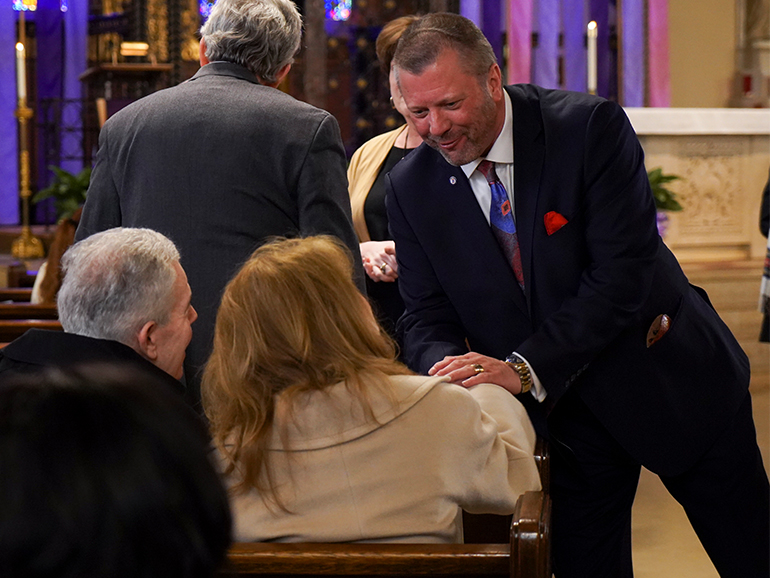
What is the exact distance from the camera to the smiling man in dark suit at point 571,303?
2029 millimetres

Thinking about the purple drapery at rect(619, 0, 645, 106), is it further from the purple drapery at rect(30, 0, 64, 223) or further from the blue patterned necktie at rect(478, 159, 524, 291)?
the blue patterned necktie at rect(478, 159, 524, 291)

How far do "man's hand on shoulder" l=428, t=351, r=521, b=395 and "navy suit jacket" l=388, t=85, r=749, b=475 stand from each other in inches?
2.6

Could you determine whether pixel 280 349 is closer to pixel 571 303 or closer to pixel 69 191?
pixel 571 303

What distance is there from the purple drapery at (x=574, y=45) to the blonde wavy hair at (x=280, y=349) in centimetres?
992

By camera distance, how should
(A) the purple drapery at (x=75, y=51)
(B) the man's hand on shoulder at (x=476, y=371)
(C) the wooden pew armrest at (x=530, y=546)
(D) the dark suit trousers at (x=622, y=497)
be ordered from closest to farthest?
1. (C) the wooden pew armrest at (x=530, y=546)
2. (B) the man's hand on shoulder at (x=476, y=371)
3. (D) the dark suit trousers at (x=622, y=497)
4. (A) the purple drapery at (x=75, y=51)

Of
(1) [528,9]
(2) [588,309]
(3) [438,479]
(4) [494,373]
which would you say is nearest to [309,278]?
(3) [438,479]

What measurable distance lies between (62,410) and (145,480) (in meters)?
0.07

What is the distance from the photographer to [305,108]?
2.39 metres

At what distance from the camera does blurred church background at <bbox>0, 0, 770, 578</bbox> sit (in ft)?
28.0

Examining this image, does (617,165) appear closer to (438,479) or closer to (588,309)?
(588,309)

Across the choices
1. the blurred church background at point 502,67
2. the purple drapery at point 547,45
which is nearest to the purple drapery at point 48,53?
the blurred church background at point 502,67

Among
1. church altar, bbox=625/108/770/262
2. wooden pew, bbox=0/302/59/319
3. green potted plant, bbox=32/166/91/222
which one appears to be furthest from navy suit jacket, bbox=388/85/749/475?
green potted plant, bbox=32/166/91/222

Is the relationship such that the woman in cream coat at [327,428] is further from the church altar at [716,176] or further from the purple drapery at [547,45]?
the purple drapery at [547,45]

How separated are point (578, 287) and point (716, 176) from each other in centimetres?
694
